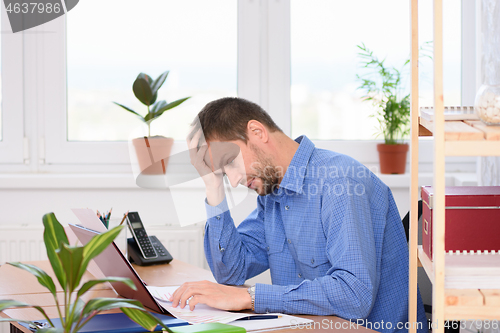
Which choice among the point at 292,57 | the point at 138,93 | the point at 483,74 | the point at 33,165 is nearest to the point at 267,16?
the point at 292,57

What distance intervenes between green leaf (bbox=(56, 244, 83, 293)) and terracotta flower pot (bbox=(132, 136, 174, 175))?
135 centimetres

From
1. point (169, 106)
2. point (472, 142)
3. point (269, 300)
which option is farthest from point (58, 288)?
point (472, 142)

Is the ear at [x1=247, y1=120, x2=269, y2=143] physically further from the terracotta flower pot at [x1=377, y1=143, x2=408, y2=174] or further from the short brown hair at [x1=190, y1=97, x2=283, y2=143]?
the terracotta flower pot at [x1=377, y1=143, x2=408, y2=174]

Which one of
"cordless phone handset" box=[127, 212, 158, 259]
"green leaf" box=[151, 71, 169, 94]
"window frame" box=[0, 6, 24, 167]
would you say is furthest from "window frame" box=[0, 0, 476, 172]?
"cordless phone handset" box=[127, 212, 158, 259]

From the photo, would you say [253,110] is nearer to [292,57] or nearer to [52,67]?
[292,57]

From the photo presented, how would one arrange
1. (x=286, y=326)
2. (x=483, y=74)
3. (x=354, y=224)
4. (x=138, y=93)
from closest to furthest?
1. (x=286, y=326)
2. (x=354, y=224)
3. (x=483, y=74)
4. (x=138, y=93)

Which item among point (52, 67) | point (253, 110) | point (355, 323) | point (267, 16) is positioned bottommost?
point (355, 323)

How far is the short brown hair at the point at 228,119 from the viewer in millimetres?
1415

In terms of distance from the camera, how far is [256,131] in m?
1.43

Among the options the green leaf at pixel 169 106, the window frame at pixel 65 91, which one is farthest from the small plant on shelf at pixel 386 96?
the green leaf at pixel 169 106

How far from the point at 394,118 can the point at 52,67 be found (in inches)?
64.1

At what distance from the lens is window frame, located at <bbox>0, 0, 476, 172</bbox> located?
2418 millimetres

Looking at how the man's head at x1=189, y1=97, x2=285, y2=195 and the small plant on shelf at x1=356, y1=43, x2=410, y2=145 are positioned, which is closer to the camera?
the man's head at x1=189, y1=97, x2=285, y2=195

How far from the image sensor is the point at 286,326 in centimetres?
106
